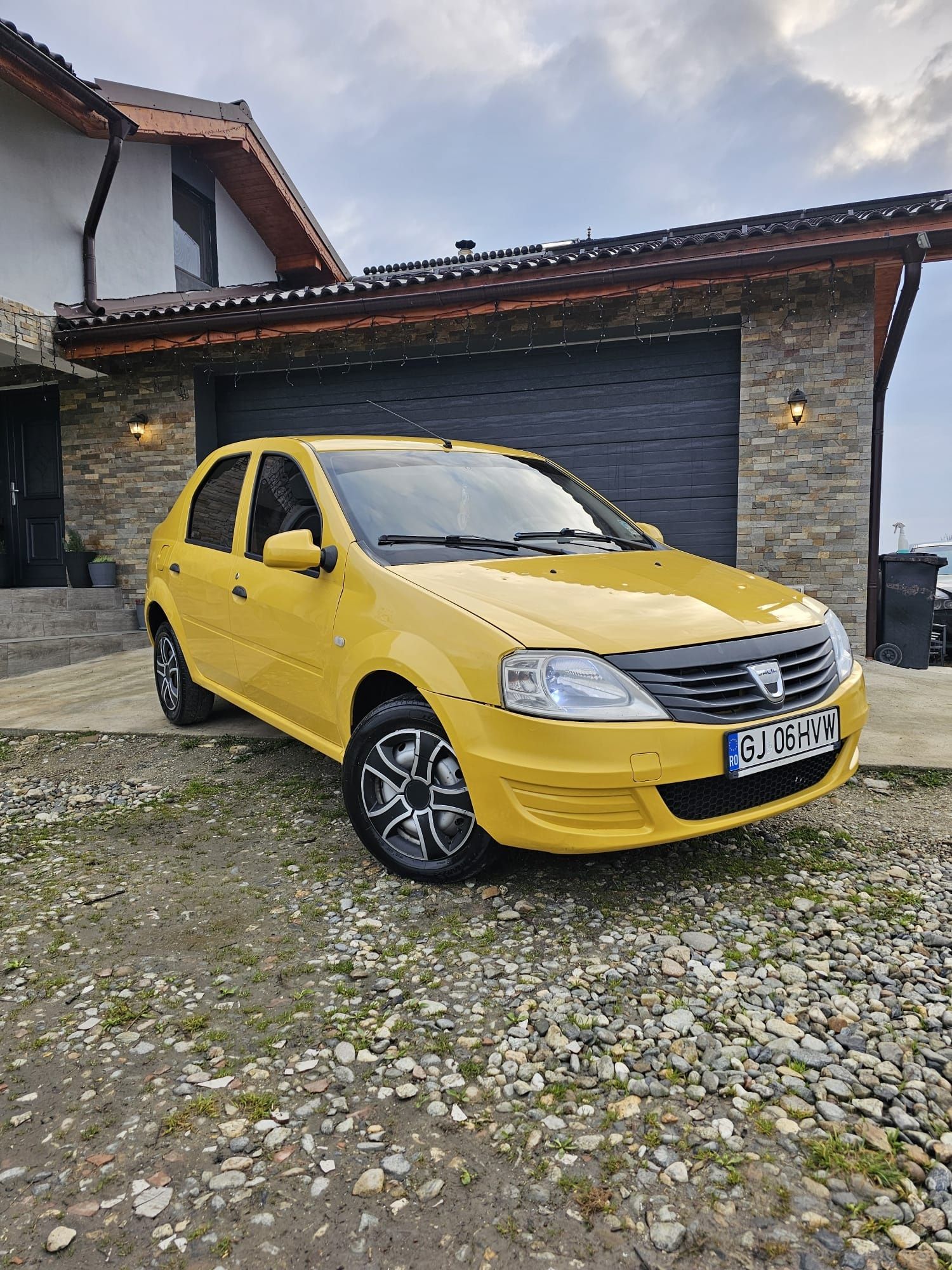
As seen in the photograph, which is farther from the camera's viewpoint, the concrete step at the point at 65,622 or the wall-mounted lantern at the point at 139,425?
the wall-mounted lantern at the point at 139,425

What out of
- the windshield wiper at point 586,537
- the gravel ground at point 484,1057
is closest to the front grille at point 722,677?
the gravel ground at point 484,1057

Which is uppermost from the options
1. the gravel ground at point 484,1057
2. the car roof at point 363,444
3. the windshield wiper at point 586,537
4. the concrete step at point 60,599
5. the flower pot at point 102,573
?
the car roof at point 363,444

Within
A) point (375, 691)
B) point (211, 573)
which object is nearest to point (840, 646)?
point (375, 691)

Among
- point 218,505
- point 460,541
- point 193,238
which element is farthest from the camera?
point 193,238

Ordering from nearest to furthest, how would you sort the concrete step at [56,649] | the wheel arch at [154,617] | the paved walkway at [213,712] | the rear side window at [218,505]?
the rear side window at [218,505] < the paved walkway at [213,712] < the wheel arch at [154,617] < the concrete step at [56,649]

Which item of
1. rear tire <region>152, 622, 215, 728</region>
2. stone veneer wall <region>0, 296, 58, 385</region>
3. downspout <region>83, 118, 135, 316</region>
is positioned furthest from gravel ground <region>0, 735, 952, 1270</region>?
downspout <region>83, 118, 135, 316</region>

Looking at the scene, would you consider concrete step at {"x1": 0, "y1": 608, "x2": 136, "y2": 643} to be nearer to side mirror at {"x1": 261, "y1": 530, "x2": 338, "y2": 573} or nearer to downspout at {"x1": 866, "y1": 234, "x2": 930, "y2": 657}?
side mirror at {"x1": 261, "y1": 530, "x2": 338, "y2": 573}

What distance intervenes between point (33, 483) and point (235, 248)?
17.7ft

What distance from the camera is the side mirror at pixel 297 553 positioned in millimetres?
2951

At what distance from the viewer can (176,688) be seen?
15.6 feet

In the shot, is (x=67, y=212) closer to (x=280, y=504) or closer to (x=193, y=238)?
(x=193, y=238)

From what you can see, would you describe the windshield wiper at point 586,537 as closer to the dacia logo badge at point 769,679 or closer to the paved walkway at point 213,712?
the dacia logo badge at point 769,679

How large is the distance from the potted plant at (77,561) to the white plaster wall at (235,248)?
16.8ft

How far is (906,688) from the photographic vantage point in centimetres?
573
